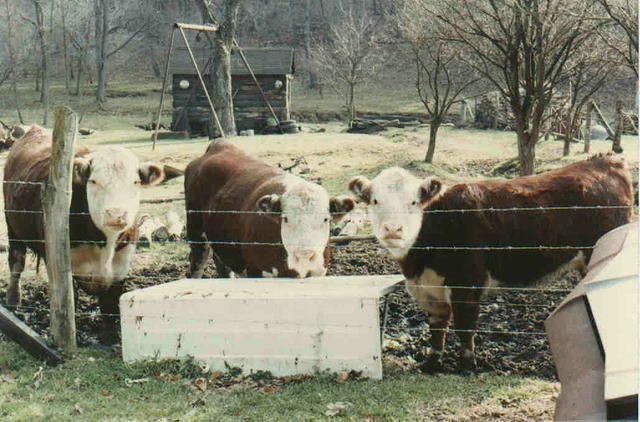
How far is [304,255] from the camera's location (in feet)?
22.2

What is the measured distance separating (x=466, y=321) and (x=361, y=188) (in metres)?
1.38

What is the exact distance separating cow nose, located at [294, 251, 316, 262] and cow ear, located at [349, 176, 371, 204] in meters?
0.63

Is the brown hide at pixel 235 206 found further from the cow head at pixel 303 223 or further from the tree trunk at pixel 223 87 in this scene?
the tree trunk at pixel 223 87

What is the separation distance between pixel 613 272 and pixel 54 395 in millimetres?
3783

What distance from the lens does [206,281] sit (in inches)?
259

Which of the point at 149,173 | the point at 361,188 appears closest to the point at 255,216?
the point at 149,173

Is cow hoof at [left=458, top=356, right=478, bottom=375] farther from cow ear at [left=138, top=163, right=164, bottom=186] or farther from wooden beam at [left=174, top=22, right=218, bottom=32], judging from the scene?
wooden beam at [left=174, top=22, right=218, bottom=32]

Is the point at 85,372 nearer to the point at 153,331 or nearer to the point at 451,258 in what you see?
the point at 153,331

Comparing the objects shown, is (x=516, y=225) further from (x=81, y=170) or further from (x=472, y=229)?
(x=81, y=170)

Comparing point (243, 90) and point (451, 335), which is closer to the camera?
point (451, 335)

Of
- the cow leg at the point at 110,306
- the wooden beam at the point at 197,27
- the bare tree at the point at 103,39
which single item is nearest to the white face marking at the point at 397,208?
the cow leg at the point at 110,306

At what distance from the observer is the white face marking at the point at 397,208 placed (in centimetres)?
627

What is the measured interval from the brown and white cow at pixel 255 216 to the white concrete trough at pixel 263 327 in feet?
2.44

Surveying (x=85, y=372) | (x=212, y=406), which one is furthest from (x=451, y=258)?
(x=85, y=372)
